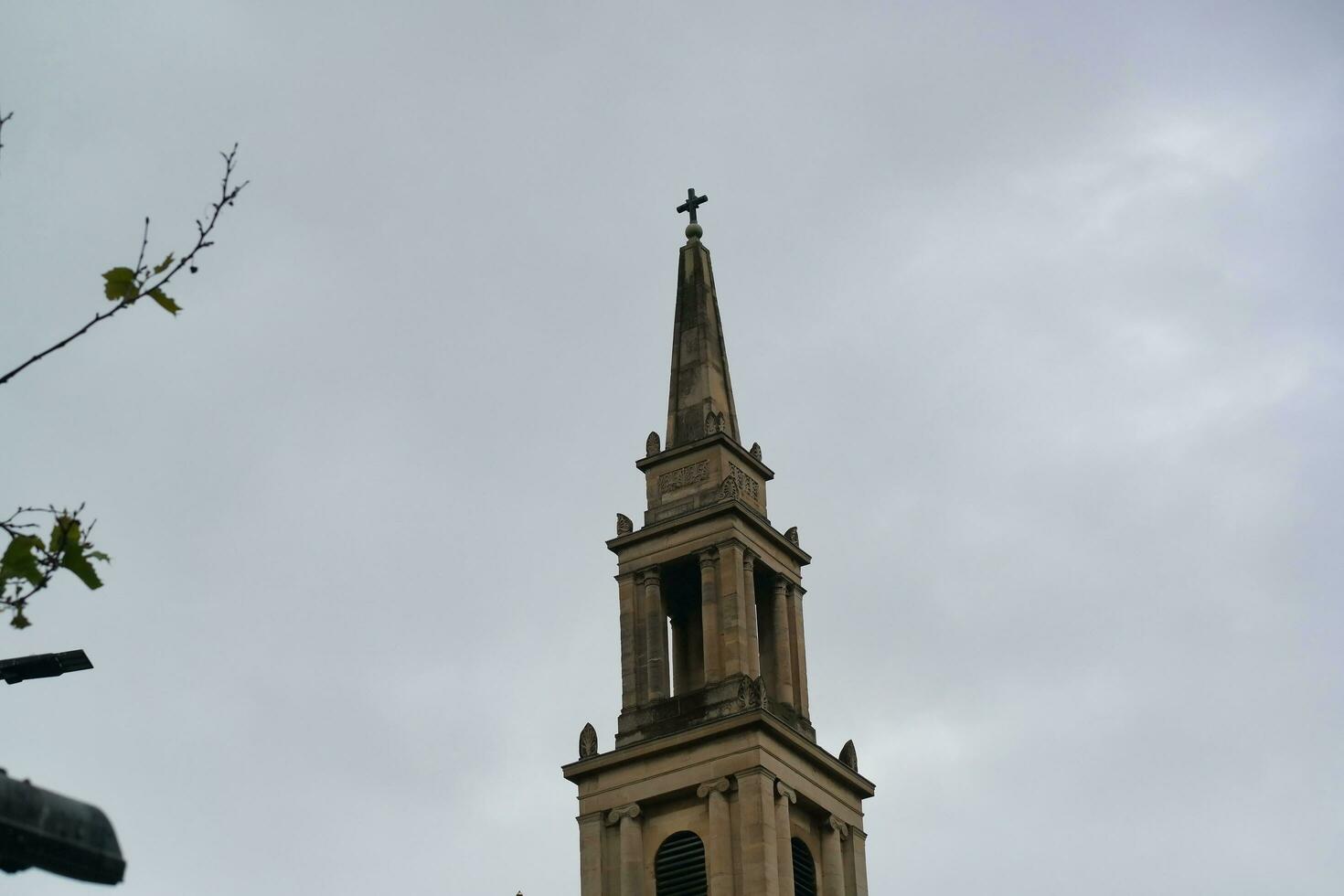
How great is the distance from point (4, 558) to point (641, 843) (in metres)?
41.2

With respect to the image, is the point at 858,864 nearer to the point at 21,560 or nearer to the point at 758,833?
the point at 758,833

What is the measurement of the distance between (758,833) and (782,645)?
23.5 ft

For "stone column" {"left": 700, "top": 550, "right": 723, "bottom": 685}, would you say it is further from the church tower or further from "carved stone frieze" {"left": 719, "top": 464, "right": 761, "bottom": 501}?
"carved stone frieze" {"left": 719, "top": 464, "right": 761, "bottom": 501}

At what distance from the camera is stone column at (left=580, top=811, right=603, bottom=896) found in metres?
49.7

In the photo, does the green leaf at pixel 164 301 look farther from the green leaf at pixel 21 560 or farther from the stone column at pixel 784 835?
the stone column at pixel 784 835

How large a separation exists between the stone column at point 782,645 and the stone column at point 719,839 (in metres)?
4.41

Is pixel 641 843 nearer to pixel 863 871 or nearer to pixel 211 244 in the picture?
pixel 863 871

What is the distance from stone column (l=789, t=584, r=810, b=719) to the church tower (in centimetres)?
5

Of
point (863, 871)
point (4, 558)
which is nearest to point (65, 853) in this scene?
point (4, 558)

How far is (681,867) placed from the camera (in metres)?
49.0

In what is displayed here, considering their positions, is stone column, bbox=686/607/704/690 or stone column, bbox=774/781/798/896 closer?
stone column, bbox=774/781/798/896

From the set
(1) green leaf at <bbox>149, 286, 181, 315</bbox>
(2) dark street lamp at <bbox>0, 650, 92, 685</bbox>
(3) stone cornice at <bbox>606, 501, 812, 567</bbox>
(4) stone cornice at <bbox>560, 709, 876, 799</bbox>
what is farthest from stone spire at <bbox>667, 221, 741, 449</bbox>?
(1) green leaf at <bbox>149, 286, 181, 315</bbox>

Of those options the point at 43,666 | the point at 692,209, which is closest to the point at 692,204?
the point at 692,209

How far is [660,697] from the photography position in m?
51.9
